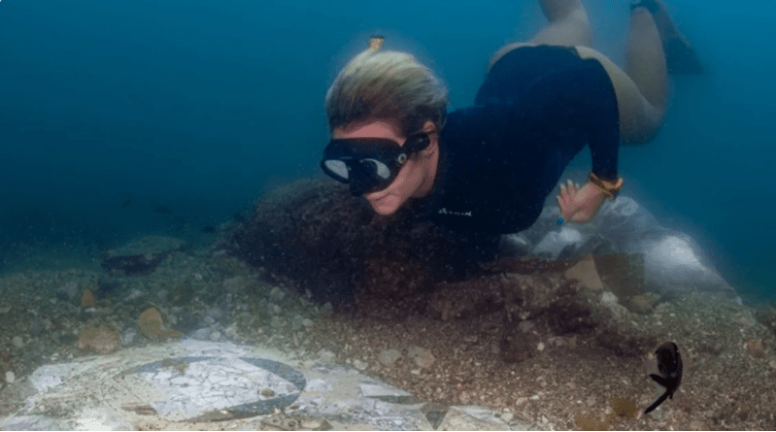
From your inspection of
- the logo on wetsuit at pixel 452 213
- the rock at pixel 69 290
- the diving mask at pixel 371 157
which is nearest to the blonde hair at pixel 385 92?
the diving mask at pixel 371 157

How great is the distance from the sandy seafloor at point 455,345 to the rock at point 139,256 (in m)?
0.73

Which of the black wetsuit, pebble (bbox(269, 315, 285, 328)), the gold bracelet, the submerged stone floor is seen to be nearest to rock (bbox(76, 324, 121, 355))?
the submerged stone floor

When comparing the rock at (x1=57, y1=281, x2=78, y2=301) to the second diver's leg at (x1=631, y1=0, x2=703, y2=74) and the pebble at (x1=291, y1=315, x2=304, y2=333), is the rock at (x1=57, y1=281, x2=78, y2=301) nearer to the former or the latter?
the pebble at (x1=291, y1=315, x2=304, y2=333)

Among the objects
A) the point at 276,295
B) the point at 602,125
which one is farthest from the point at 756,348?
the point at 276,295

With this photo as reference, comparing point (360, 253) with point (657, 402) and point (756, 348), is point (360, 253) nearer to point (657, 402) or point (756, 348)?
point (657, 402)

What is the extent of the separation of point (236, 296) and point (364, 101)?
108 inches

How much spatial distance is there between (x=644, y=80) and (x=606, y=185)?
3731 millimetres

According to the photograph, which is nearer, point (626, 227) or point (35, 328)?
point (35, 328)

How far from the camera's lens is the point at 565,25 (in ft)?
22.0

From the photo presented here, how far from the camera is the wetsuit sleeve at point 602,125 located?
3.46 m

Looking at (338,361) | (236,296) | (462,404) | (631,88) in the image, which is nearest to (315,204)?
(236,296)

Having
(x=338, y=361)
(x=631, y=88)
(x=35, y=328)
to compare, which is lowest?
(x=338, y=361)

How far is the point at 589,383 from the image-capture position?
2.82 meters

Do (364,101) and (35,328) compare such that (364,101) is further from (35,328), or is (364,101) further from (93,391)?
(35,328)
